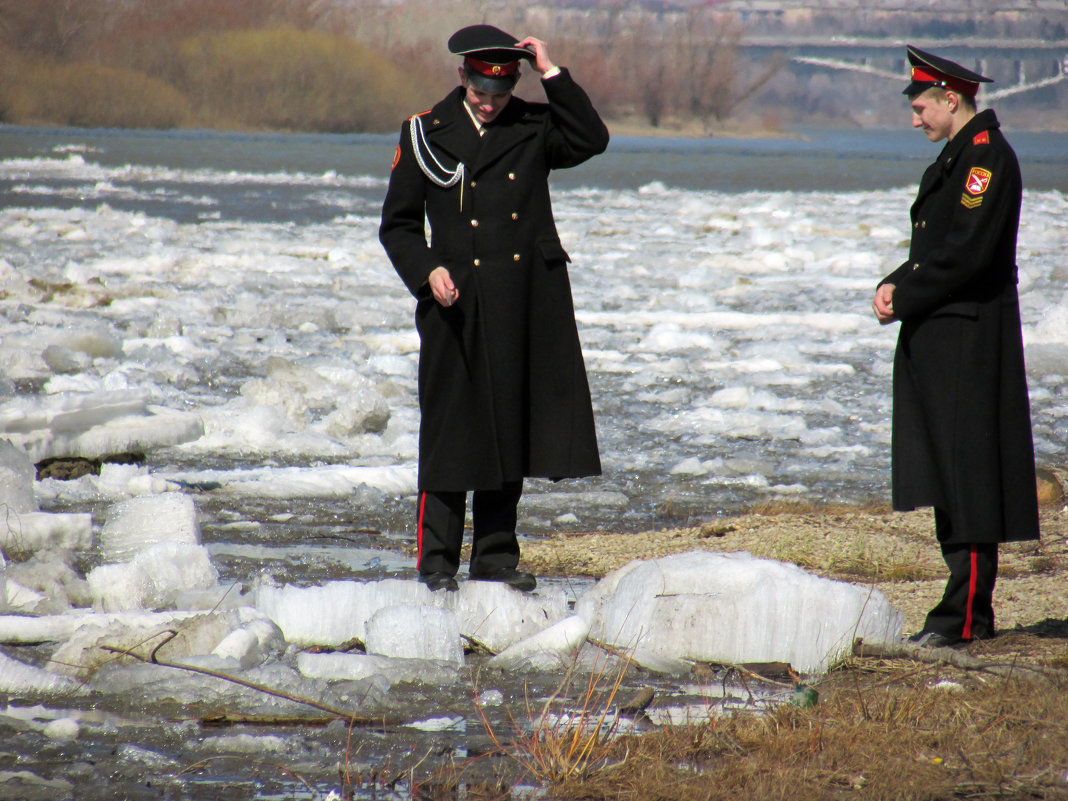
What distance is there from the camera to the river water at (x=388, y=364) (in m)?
4.90

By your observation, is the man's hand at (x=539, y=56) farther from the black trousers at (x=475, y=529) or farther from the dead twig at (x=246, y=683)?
the dead twig at (x=246, y=683)

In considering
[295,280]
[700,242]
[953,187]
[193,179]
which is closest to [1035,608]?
[953,187]

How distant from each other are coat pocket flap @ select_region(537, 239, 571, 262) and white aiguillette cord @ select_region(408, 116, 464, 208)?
0.26 metres

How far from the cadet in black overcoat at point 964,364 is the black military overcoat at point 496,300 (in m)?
0.94

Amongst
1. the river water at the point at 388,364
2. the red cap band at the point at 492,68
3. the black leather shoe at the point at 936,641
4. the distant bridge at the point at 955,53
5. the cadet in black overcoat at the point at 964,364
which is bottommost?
the river water at the point at 388,364

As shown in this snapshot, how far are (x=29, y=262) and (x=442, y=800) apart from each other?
11672 millimetres

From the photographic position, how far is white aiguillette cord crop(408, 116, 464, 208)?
12.2ft

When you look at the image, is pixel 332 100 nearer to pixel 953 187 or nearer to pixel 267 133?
pixel 267 133

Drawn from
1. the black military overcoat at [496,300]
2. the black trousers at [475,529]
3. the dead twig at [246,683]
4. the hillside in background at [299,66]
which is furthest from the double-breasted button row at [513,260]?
the hillside in background at [299,66]

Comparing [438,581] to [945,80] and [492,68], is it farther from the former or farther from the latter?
[945,80]

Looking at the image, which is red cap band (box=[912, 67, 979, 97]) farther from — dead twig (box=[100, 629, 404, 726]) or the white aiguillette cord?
dead twig (box=[100, 629, 404, 726])

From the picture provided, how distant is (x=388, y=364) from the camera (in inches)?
328

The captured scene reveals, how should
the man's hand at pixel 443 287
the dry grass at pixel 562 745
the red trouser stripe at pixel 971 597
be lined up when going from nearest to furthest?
1. the dry grass at pixel 562 745
2. the red trouser stripe at pixel 971 597
3. the man's hand at pixel 443 287

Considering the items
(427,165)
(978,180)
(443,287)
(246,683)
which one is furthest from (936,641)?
(427,165)
